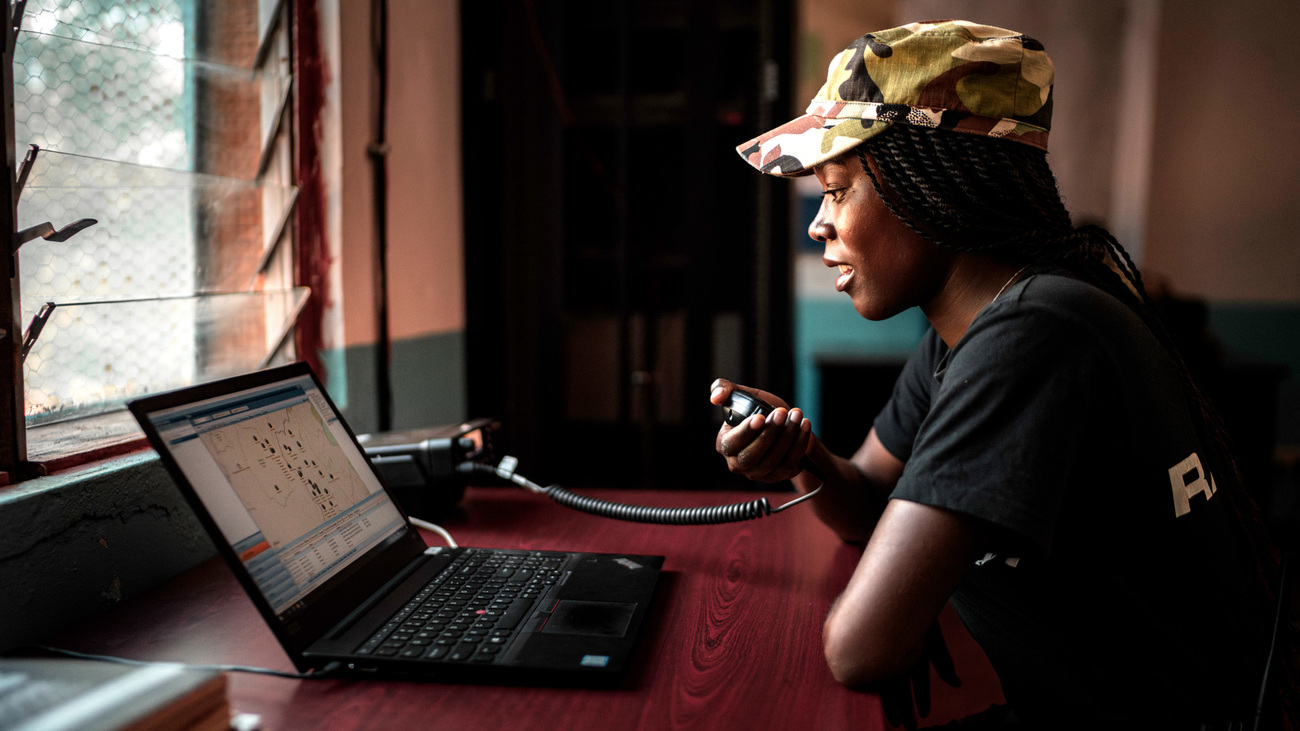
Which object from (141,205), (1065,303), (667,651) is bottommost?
(667,651)

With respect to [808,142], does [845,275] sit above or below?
below

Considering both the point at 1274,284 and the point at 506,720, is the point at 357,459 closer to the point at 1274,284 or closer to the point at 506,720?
the point at 506,720

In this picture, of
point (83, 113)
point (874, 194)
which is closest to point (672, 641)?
point (874, 194)

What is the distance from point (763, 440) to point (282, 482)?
53 cm

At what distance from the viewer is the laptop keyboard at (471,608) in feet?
2.39

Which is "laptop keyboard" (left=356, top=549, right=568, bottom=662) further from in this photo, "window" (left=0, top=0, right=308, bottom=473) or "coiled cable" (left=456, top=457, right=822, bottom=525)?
"window" (left=0, top=0, right=308, bottom=473)

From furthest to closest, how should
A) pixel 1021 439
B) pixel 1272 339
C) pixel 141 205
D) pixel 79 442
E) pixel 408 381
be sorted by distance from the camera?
pixel 1272 339, pixel 408 381, pixel 141 205, pixel 79 442, pixel 1021 439

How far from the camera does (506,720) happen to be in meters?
0.65

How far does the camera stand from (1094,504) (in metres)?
0.81

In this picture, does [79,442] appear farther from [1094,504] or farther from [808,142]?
[1094,504]

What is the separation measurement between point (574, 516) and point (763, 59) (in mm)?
1813

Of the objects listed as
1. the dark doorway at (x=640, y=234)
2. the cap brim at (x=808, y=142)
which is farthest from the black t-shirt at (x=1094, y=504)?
the dark doorway at (x=640, y=234)

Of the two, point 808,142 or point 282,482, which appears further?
point 808,142

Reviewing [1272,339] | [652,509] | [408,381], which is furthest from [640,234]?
[1272,339]
